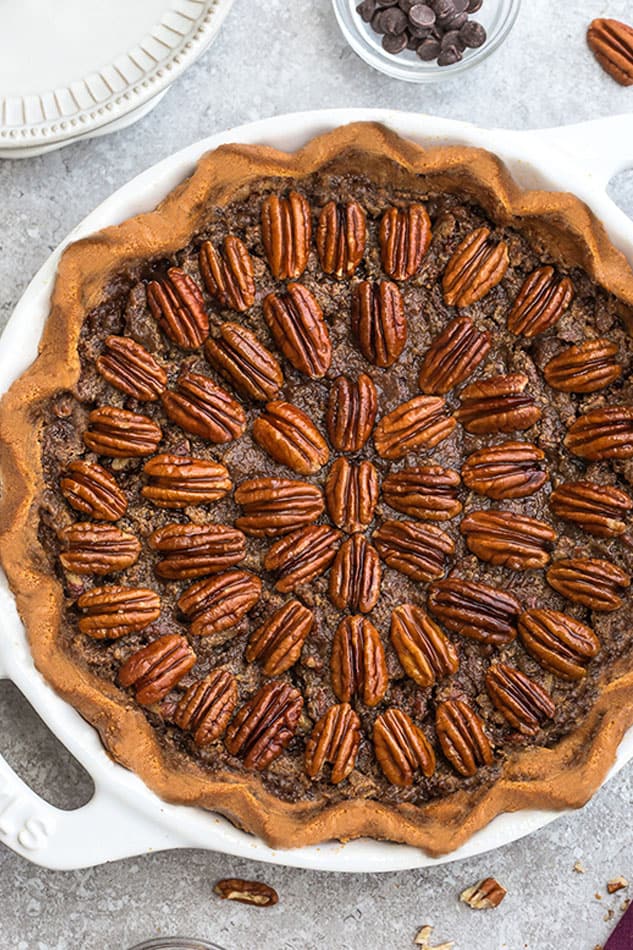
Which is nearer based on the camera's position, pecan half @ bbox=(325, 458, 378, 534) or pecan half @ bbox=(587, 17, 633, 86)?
pecan half @ bbox=(325, 458, 378, 534)

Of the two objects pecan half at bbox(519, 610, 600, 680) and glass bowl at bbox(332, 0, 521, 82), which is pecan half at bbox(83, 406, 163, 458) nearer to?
pecan half at bbox(519, 610, 600, 680)

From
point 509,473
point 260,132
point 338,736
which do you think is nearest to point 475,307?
point 509,473

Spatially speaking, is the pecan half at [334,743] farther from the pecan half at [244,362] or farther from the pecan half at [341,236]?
the pecan half at [341,236]

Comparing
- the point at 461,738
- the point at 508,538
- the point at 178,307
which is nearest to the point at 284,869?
the point at 461,738

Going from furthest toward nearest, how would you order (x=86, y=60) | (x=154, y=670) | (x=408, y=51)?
1. (x=408, y=51)
2. (x=86, y=60)
3. (x=154, y=670)

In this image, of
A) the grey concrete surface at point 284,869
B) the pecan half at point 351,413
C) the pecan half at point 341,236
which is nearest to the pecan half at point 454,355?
the pecan half at point 351,413

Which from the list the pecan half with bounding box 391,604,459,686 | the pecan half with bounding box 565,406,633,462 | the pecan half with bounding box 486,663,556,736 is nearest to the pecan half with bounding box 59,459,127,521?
the pecan half with bounding box 391,604,459,686

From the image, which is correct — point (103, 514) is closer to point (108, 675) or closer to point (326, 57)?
point (108, 675)

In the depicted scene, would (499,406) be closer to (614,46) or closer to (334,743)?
(334,743)
